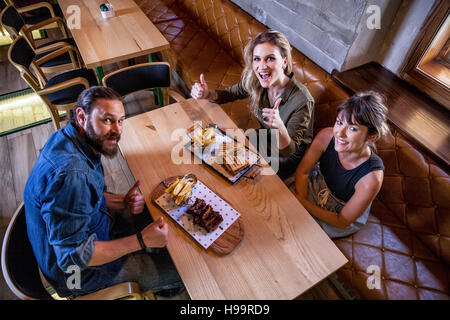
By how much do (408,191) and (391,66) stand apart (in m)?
1.13

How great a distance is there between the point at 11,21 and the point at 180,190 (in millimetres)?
2960

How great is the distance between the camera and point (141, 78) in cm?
245

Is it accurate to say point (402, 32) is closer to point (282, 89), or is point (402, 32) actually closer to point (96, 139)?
point (282, 89)

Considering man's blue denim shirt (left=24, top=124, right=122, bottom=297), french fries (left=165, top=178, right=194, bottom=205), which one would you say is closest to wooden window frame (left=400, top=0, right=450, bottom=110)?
french fries (left=165, top=178, right=194, bottom=205)

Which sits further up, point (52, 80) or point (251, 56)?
point (251, 56)

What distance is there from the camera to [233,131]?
1.88 metres

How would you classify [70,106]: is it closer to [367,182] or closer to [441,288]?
[367,182]

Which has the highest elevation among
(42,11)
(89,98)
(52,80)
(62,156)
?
(89,98)

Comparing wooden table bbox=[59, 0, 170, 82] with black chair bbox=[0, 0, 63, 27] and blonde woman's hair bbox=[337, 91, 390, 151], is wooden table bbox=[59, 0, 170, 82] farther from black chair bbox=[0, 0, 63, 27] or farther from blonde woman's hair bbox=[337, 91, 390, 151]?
blonde woman's hair bbox=[337, 91, 390, 151]

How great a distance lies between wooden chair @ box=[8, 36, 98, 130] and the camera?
235cm

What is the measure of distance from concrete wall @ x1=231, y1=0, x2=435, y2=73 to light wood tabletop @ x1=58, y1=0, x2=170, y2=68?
52.0 inches

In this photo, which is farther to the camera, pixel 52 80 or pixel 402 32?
pixel 52 80

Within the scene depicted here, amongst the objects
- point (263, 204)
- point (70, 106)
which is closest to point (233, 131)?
point (263, 204)

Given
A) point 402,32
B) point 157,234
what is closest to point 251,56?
point 402,32
